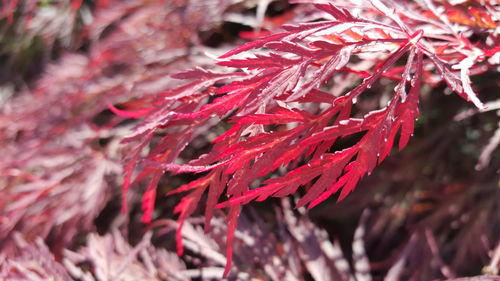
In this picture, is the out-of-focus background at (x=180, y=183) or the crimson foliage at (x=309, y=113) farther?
the out-of-focus background at (x=180, y=183)

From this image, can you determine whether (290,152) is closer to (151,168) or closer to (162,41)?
(151,168)

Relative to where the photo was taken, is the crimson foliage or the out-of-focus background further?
the out-of-focus background

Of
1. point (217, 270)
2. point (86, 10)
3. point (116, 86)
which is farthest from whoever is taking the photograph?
point (86, 10)

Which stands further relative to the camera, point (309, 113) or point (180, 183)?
point (180, 183)

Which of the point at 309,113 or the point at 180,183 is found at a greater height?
the point at 309,113

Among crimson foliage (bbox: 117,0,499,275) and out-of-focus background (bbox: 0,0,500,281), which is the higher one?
crimson foliage (bbox: 117,0,499,275)

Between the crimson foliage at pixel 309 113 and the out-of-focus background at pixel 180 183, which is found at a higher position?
the crimson foliage at pixel 309 113

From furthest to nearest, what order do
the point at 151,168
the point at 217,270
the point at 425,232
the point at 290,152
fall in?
the point at 425,232, the point at 217,270, the point at 151,168, the point at 290,152

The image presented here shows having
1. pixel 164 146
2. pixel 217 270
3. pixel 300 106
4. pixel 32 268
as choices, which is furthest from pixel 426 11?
pixel 32 268
